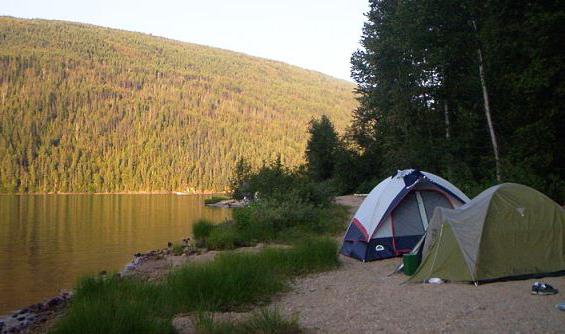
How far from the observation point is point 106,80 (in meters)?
194

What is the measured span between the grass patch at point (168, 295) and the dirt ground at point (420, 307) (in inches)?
22.2

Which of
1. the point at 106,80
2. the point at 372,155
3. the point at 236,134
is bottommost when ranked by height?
the point at 372,155

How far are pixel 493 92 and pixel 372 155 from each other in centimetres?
1766

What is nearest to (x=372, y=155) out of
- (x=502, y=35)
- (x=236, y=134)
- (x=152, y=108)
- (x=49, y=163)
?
(x=502, y=35)

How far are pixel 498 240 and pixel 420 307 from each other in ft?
7.65

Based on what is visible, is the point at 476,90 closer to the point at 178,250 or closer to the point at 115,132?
the point at 178,250

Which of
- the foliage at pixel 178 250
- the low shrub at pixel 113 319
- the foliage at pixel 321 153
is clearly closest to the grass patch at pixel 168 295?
the low shrub at pixel 113 319

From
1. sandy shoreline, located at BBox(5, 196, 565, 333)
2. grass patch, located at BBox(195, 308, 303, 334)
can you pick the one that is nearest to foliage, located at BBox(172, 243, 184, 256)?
sandy shoreline, located at BBox(5, 196, 565, 333)

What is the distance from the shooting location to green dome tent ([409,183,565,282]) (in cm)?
785

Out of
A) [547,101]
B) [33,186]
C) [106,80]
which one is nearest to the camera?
[547,101]

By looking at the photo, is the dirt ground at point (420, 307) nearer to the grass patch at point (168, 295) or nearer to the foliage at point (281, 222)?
the grass patch at point (168, 295)

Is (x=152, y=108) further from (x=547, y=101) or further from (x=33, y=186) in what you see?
(x=547, y=101)

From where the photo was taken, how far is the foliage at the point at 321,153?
38969mm

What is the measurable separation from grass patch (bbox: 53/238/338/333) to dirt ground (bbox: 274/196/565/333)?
564 mm
